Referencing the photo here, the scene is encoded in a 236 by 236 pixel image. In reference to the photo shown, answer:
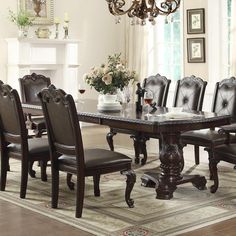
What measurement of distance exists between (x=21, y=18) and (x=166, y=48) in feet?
8.80

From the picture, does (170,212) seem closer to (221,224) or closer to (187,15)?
(221,224)

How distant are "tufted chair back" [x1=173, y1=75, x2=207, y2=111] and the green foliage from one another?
3539mm

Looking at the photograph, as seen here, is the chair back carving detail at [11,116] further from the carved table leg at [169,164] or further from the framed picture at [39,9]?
the framed picture at [39,9]

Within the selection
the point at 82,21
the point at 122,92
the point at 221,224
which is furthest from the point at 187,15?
the point at 221,224

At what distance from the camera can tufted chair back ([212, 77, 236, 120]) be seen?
594 centimetres

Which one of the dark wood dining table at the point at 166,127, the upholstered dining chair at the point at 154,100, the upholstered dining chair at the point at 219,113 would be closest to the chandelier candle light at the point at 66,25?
the upholstered dining chair at the point at 154,100

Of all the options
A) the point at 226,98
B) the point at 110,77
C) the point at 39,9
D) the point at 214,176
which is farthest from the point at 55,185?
the point at 39,9

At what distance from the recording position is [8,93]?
4.89m

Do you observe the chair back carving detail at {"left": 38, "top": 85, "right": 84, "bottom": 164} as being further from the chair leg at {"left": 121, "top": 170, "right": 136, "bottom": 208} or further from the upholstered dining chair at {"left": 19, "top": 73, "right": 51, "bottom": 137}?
the upholstered dining chair at {"left": 19, "top": 73, "right": 51, "bottom": 137}

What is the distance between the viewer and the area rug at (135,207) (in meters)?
4.11

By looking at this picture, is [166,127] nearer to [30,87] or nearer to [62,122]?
[62,122]

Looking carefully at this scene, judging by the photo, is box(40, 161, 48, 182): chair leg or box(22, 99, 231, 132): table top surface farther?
box(40, 161, 48, 182): chair leg

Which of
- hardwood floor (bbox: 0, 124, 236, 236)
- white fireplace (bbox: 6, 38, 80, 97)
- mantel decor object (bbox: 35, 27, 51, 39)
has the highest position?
mantel decor object (bbox: 35, 27, 51, 39)

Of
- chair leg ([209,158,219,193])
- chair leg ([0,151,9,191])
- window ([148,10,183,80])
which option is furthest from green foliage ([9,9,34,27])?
chair leg ([209,158,219,193])
